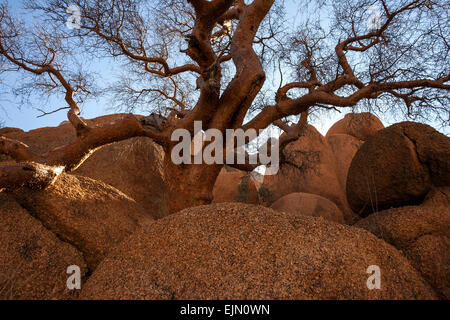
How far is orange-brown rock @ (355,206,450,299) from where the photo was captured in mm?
2547

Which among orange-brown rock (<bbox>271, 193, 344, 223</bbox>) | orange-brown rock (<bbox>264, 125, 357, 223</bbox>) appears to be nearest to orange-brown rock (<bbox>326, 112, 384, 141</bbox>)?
orange-brown rock (<bbox>264, 125, 357, 223</bbox>)

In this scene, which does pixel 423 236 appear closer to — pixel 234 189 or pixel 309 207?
pixel 309 207

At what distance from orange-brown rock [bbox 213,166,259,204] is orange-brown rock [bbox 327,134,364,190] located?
4124 mm

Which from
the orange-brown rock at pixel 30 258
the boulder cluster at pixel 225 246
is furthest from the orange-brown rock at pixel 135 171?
the orange-brown rock at pixel 30 258

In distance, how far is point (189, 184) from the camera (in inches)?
181

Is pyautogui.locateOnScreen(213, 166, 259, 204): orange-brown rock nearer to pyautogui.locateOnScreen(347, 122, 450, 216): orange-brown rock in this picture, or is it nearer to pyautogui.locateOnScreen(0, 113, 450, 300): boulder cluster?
pyautogui.locateOnScreen(347, 122, 450, 216): orange-brown rock

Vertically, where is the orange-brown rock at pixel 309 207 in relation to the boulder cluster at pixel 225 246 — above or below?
above

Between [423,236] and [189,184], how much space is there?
3.29m

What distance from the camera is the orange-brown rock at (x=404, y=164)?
4219mm

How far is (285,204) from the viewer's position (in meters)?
8.86

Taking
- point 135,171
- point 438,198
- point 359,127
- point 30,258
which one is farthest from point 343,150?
point 30,258

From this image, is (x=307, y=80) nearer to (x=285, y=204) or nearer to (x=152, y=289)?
(x=285, y=204)

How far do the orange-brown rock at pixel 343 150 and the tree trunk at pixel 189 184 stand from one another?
8778 mm
